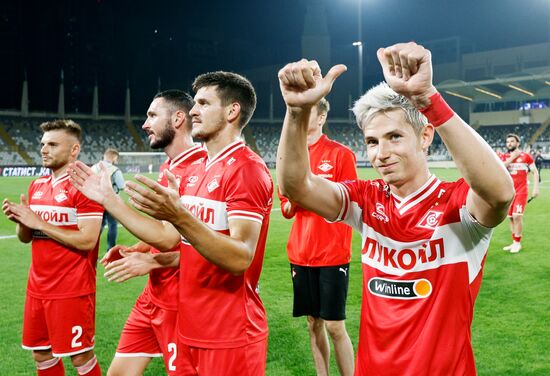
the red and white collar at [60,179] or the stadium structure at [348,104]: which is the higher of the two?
the stadium structure at [348,104]

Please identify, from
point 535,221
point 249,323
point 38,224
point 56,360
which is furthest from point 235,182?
point 535,221

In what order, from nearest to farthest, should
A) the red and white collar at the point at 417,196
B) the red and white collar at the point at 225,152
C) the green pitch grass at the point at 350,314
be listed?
the red and white collar at the point at 417,196 < the red and white collar at the point at 225,152 < the green pitch grass at the point at 350,314

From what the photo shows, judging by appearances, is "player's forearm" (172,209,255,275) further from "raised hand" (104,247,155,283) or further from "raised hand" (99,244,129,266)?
"raised hand" (99,244,129,266)

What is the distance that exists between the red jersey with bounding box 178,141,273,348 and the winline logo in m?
0.67

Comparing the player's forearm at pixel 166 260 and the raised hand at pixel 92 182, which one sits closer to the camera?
the raised hand at pixel 92 182

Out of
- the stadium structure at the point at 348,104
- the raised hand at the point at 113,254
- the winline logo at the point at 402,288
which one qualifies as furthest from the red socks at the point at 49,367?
the stadium structure at the point at 348,104

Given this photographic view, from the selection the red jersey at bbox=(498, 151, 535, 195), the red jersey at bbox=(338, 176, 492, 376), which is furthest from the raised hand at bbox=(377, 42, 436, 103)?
the red jersey at bbox=(498, 151, 535, 195)

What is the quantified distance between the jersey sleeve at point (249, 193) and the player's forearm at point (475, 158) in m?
1.08

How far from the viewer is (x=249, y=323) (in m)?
2.52

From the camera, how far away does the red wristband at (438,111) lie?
1.54 metres

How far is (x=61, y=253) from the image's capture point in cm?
366

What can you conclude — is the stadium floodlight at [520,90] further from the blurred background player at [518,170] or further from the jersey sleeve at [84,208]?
the jersey sleeve at [84,208]

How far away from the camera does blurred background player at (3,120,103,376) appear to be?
139 inches

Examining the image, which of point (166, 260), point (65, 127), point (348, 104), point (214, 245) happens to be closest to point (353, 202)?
point (214, 245)
